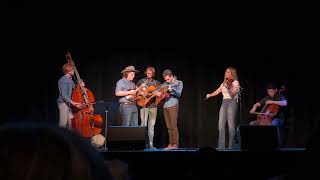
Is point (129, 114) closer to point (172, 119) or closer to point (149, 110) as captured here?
point (149, 110)

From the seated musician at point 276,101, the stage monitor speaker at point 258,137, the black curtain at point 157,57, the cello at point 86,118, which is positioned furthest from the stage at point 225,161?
the black curtain at point 157,57

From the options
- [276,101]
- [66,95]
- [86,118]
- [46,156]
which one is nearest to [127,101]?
[86,118]

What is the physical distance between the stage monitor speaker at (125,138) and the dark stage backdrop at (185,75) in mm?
4961

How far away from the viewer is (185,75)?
45.6 ft

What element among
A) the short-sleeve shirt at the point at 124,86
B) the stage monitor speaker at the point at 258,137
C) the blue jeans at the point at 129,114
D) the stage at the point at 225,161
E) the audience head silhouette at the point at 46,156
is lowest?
the stage at the point at 225,161

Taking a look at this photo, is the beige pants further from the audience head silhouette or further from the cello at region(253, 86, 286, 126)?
the audience head silhouette

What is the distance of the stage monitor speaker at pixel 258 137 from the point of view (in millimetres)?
7789

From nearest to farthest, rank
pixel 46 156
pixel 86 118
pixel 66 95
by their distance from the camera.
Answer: pixel 46 156
pixel 66 95
pixel 86 118

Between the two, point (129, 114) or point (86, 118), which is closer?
point (86, 118)

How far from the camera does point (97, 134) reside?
10.5 meters

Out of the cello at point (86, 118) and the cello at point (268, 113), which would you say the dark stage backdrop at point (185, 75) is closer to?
the cello at point (268, 113)

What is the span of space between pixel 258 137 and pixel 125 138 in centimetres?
222

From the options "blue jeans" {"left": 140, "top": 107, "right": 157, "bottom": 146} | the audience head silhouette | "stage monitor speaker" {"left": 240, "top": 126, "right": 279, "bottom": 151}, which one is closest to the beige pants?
"blue jeans" {"left": 140, "top": 107, "right": 157, "bottom": 146}

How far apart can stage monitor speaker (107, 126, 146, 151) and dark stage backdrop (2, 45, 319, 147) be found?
16.3 ft
